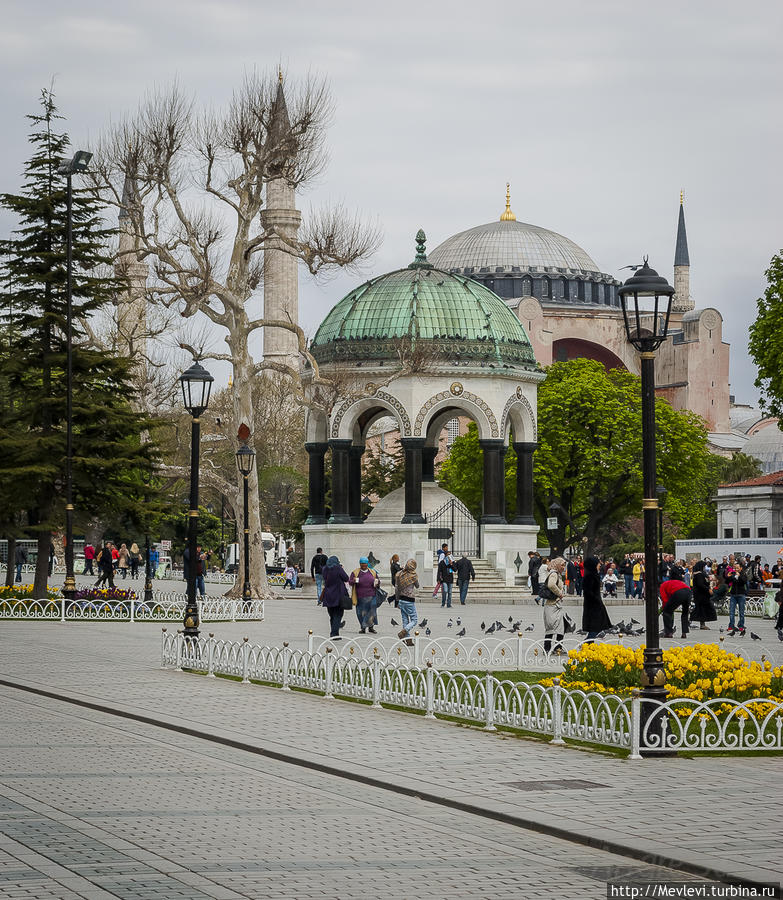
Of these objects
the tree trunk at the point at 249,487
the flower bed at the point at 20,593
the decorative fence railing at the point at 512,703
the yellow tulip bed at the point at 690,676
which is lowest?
the decorative fence railing at the point at 512,703

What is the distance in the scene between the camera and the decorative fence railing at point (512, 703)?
1268 centimetres

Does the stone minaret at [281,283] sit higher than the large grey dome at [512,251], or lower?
lower

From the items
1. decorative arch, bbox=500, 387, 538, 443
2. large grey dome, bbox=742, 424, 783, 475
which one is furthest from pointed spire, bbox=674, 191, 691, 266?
decorative arch, bbox=500, 387, 538, 443

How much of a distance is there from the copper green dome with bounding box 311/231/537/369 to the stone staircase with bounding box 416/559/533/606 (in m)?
6.75

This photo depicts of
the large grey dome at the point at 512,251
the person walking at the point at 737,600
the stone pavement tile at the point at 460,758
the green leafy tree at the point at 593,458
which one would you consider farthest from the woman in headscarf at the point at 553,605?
the large grey dome at the point at 512,251

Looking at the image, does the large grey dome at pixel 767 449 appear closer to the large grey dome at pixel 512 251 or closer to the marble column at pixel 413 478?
the large grey dome at pixel 512 251

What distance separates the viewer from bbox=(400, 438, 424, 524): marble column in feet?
157

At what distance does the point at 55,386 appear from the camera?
34.8 metres

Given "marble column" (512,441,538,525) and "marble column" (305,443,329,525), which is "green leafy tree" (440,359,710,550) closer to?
"marble column" (512,441,538,525)

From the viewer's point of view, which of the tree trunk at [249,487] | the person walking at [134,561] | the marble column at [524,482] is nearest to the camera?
the tree trunk at [249,487]

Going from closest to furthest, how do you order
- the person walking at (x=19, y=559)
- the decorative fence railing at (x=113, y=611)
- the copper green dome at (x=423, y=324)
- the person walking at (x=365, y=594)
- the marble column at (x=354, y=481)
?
1. the person walking at (x=365, y=594)
2. the decorative fence railing at (x=113, y=611)
3. the copper green dome at (x=423, y=324)
4. the marble column at (x=354, y=481)
5. the person walking at (x=19, y=559)

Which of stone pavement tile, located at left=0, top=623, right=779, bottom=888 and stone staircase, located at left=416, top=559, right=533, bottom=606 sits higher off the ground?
stone staircase, located at left=416, top=559, right=533, bottom=606

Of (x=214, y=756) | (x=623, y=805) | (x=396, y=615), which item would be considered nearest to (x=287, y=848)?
(x=623, y=805)

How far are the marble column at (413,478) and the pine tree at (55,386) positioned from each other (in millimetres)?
14347
